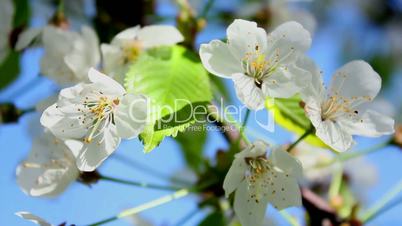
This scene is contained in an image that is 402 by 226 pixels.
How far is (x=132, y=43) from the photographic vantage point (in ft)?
4.78

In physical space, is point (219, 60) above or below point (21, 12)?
above

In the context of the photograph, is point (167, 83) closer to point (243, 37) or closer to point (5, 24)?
point (243, 37)

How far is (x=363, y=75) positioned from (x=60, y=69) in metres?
0.67

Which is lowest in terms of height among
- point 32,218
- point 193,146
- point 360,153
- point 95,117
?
point 193,146

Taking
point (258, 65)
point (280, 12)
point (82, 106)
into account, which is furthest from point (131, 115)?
point (280, 12)

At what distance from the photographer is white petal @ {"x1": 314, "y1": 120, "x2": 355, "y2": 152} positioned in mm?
1218

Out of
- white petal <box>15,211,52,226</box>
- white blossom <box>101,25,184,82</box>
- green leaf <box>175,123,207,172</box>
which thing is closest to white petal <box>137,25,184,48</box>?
white blossom <box>101,25,184,82</box>

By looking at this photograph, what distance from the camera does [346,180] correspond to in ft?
8.04

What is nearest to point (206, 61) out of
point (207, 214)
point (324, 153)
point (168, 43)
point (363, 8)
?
point (168, 43)

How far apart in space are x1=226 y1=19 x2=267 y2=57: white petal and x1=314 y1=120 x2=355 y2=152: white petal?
0.20m

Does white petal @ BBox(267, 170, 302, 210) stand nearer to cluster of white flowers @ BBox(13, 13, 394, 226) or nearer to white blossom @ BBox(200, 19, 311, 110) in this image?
cluster of white flowers @ BBox(13, 13, 394, 226)

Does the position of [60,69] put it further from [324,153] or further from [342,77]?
[324,153]

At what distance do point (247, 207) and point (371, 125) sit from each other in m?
0.32

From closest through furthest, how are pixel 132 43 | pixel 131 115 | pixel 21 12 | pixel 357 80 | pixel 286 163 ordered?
pixel 131 115
pixel 286 163
pixel 357 80
pixel 132 43
pixel 21 12
